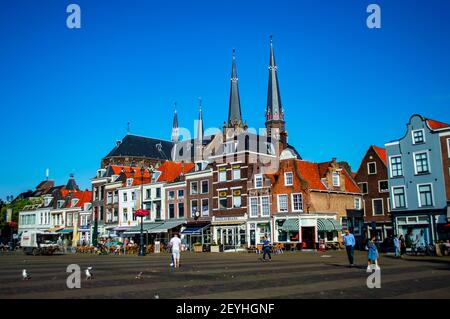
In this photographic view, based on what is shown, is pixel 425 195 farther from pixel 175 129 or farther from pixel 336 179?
pixel 175 129

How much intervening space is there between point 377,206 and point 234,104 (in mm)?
56206

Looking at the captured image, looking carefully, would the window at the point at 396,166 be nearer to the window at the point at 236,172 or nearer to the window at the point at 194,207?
the window at the point at 236,172

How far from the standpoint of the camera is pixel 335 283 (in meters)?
15.5

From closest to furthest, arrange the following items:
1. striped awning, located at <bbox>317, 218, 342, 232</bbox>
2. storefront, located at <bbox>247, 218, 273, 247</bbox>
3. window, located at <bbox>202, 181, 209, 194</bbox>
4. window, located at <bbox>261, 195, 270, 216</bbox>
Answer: striped awning, located at <bbox>317, 218, 342, 232</bbox>, storefront, located at <bbox>247, 218, 273, 247</bbox>, window, located at <bbox>261, 195, 270, 216</bbox>, window, located at <bbox>202, 181, 209, 194</bbox>

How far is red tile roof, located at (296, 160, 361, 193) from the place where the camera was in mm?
51750

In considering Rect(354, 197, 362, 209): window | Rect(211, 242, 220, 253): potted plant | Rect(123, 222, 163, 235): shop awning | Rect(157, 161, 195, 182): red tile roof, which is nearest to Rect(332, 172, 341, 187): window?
Rect(354, 197, 362, 209): window

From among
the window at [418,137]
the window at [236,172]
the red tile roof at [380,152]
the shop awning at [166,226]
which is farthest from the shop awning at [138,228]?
the window at [418,137]

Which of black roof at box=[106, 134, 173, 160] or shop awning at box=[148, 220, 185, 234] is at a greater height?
black roof at box=[106, 134, 173, 160]

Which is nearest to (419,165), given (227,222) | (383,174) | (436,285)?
(383,174)

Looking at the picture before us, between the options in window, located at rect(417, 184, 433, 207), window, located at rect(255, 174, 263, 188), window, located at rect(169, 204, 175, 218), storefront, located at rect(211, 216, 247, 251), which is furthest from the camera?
window, located at rect(169, 204, 175, 218)

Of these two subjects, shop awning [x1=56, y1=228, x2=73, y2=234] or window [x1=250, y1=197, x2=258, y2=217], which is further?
shop awning [x1=56, y1=228, x2=73, y2=234]

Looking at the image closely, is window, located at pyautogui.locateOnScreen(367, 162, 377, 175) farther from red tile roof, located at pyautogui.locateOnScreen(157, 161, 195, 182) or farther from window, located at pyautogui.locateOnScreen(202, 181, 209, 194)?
red tile roof, located at pyautogui.locateOnScreen(157, 161, 195, 182)

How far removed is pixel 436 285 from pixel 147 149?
322 feet
